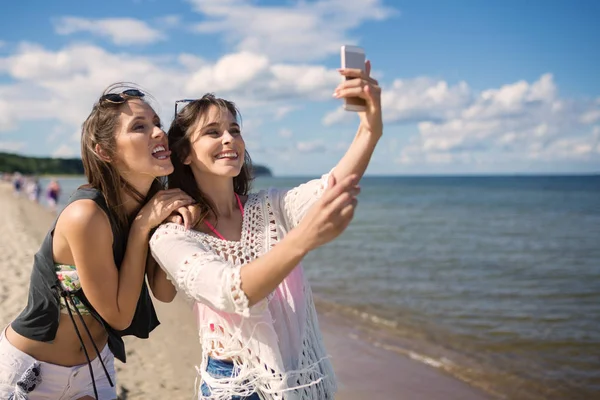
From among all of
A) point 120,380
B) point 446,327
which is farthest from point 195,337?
point 446,327

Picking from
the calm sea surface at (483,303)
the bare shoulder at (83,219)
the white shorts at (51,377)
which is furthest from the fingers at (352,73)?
the calm sea surface at (483,303)

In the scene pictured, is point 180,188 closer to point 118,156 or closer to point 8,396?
point 118,156

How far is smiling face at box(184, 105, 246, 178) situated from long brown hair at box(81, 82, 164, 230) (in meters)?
0.35

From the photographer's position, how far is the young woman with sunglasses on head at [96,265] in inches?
94.7

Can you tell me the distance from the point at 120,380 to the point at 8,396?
3738 millimetres

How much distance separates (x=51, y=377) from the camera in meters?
2.63

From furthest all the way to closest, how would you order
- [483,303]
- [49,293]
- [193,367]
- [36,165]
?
[36,165], [483,303], [193,367], [49,293]

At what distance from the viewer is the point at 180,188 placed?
9.18ft

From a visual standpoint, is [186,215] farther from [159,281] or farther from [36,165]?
[36,165]

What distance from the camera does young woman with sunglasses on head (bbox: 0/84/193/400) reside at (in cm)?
240

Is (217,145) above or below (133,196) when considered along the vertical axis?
above

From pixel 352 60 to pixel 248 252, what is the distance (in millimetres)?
943

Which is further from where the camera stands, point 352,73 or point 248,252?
point 248,252

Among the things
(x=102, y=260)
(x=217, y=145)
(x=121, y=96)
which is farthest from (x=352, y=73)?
Answer: (x=102, y=260)
